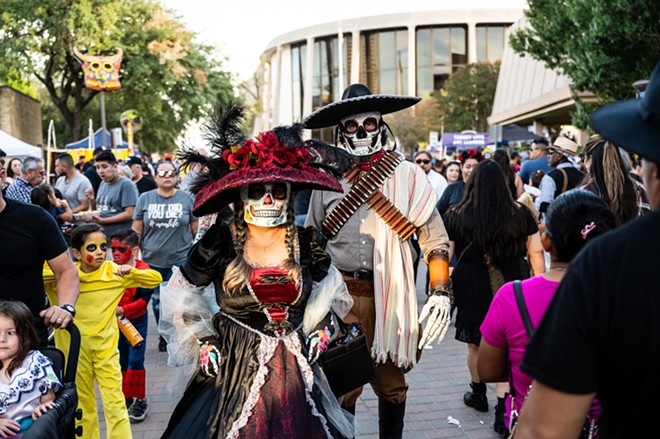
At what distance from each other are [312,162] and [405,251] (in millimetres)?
→ 1018

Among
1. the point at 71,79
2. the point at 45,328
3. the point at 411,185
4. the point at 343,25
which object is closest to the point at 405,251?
the point at 411,185

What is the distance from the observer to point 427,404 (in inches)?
234

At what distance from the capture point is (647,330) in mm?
1459

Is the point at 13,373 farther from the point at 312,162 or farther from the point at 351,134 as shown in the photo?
the point at 351,134

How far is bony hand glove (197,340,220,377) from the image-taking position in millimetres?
3559

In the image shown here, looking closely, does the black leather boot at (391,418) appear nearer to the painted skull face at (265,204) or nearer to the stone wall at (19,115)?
the painted skull face at (265,204)

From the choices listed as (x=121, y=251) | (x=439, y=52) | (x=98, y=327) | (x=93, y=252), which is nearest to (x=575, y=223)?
(x=98, y=327)

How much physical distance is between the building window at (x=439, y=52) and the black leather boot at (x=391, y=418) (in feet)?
199

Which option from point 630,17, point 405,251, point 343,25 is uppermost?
point 343,25

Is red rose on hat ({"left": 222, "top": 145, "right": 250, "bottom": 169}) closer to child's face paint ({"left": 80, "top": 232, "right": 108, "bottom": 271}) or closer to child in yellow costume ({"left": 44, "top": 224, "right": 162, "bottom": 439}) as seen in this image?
child in yellow costume ({"left": 44, "top": 224, "right": 162, "bottom": 439})

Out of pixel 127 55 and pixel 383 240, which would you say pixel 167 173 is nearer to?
pixel 383 240

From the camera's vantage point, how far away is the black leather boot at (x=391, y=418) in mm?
4609

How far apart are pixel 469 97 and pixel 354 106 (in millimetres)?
39092

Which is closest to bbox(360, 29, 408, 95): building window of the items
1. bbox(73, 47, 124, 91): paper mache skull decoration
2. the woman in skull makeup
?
bbox(73, 47, 124, 91): paper mache skull decoration
